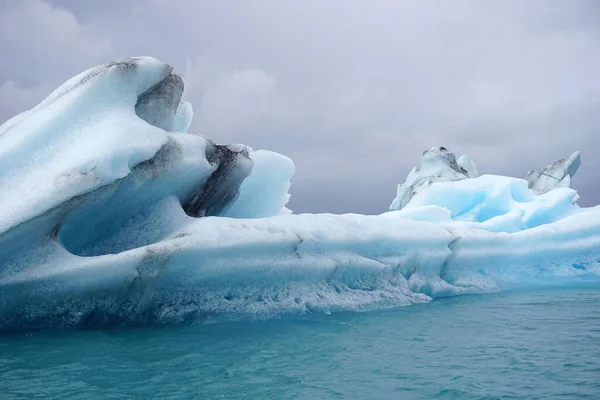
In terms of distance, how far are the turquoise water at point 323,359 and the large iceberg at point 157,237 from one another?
13.4 inches

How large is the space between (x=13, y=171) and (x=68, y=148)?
1.87 feet

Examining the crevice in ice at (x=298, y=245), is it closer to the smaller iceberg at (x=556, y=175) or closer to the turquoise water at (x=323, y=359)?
the turquoise water at (x=323, y=359)

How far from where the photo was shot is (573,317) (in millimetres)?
5332

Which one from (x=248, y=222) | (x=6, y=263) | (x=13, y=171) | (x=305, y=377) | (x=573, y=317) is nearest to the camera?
(x=305, y=377)

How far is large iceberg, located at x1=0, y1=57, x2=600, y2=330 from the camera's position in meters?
4.61

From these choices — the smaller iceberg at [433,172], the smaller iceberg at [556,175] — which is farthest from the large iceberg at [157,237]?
the smaller iceberg at [556,175]

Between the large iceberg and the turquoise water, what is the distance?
342mm

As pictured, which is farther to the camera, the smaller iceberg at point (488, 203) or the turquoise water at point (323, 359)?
the smaller iceberg at point (488, 203)

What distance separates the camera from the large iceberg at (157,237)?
461 centimetres

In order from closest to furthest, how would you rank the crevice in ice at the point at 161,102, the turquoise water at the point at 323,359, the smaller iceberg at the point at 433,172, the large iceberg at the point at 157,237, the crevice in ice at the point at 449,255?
the turquoise water at the point at 323,359, the large iceberg at the point at 157,237, the crevice in ice at the point at 161,102, the crevice in ice at the point at 449,255, the smaller iceberg at the point at 433,172

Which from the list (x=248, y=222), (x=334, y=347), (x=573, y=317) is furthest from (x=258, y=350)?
(x=573, y=317)

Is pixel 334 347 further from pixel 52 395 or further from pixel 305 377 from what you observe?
pixel 52 395

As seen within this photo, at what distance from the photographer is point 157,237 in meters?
5.59

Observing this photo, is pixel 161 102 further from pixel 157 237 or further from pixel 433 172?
pixel 433 172
